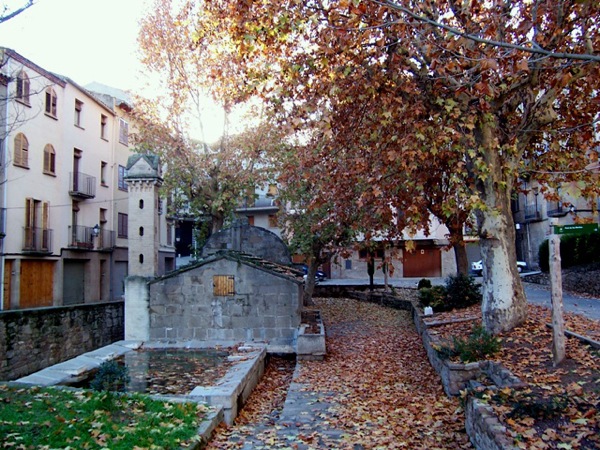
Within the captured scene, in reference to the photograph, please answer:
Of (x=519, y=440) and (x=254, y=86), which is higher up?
(x=254, y=86)

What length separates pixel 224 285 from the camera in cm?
1374

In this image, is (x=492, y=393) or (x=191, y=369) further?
(x=191, y=369)

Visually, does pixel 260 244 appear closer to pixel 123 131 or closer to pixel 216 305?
pixel 216 305

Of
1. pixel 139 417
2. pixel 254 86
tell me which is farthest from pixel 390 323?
pixel 139 417

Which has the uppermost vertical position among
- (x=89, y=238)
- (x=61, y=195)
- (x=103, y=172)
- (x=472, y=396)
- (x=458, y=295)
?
(x=103, y=172)

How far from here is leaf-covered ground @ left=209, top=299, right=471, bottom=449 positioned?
21.2 feet

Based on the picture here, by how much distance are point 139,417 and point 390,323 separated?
1300 centimetres

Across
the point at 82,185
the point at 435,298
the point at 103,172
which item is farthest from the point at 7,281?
the point at 435,298

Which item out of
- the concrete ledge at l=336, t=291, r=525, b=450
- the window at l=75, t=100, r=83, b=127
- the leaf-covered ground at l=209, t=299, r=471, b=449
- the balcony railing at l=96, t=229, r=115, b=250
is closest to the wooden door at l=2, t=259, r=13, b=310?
the balcony railing at l=96, t=229, r=115, b=250

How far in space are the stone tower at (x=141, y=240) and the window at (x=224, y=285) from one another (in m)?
1.86

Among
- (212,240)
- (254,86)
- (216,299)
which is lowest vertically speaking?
(216,299)

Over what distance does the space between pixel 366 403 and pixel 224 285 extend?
6287 mm

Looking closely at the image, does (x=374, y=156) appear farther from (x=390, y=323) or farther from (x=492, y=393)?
(x=390, y=323)

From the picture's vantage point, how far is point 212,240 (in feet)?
66.1
